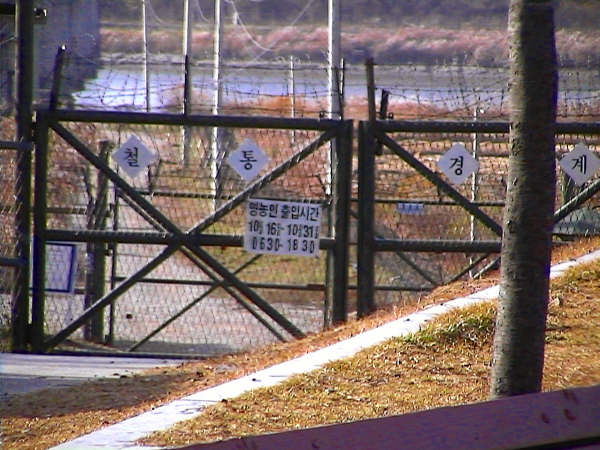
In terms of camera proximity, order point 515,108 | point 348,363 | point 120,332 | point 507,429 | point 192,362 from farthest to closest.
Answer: point 120,332, point 192,362, point 348,363, point 515,108, point 507,429

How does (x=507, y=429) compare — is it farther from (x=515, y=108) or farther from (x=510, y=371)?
(x=515, y=108)

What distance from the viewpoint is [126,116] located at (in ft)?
29.7

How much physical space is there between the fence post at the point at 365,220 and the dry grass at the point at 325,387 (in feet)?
2.96

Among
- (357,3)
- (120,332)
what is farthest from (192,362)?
(357,3)

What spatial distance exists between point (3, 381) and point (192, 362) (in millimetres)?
1472

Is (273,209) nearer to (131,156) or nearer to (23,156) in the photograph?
(131,156)

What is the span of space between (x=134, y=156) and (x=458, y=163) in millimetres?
2632

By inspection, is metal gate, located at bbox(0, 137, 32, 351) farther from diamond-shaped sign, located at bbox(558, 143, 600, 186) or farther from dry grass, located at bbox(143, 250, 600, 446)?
diamond-shaped sign, located at bbox(558, 143, 600, 186)

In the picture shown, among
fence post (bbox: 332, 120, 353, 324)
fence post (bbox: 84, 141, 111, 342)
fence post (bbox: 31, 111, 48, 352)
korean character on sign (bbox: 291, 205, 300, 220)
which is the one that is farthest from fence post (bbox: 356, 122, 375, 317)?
fence post (bbox: 31, 111, 48, 352)

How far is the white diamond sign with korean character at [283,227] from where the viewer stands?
8.95 metres

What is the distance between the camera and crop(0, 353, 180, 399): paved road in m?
7.87

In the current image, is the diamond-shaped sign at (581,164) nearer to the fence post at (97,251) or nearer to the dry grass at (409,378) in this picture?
the dry grass at (409,378)

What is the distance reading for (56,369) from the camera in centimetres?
851

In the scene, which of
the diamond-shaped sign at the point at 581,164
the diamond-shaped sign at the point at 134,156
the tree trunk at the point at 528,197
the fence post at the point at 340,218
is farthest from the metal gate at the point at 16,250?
the tree trunk at the point at 528,197
